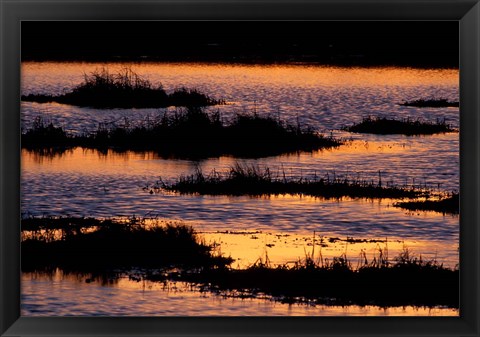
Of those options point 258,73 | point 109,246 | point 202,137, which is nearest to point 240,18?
point 258,73

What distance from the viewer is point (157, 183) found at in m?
8.72

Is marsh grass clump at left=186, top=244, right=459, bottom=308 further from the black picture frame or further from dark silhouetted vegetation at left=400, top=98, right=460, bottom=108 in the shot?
dark silhouetted vegetation at left=400, top=98, right=460, bottom=108

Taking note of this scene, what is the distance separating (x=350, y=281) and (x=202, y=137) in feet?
4.28

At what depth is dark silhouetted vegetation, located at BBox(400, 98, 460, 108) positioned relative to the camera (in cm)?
853

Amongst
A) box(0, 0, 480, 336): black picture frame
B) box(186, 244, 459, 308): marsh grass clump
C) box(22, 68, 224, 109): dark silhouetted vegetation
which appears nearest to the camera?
box(0, 0, 480, 336): black picture frame

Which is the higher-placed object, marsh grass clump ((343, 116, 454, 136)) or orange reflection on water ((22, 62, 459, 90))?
orange reflection on water ((22, 62, 459, 90))

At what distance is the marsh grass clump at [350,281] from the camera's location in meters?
8.46

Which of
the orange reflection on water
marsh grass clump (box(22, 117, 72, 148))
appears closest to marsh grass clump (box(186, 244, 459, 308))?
the orange reflection on water

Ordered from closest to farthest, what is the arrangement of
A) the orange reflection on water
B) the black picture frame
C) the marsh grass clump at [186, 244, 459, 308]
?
the black picture frame < the marsh grass clump at [186, 244, 459, 308] < the orange reflection on water

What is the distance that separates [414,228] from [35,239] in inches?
89.7

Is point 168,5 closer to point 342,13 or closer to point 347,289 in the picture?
point 342,13

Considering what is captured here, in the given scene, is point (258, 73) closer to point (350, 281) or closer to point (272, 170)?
point (272, 170)

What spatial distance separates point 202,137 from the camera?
8891 mm

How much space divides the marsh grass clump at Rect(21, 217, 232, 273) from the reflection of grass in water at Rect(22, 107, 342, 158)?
51 centimetres
